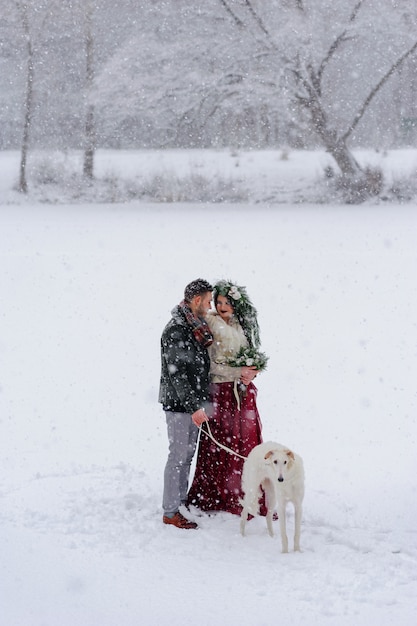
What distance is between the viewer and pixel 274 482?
493cm

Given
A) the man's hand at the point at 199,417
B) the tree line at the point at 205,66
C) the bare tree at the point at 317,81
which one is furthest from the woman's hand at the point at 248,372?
the bare tree at the point at 317,81

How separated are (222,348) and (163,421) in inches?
120

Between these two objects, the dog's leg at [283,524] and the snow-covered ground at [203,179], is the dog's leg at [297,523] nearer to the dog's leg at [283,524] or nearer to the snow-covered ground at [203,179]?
the dog's leg at [283,524]

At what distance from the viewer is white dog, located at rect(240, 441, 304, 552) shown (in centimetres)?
486

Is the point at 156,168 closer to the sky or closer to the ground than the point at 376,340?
closer to the sky

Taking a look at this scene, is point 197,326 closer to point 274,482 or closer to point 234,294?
point 234,294

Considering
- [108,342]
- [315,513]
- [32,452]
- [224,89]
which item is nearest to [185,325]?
[315,513]

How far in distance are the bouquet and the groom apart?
176mm

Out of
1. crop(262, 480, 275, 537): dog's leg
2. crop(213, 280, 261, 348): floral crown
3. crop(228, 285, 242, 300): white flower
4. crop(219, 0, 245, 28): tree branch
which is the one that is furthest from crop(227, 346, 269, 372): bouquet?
crop(219, 0, 245, 28): tree branch

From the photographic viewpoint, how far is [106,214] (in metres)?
19.1

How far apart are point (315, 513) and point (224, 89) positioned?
17.8 meters

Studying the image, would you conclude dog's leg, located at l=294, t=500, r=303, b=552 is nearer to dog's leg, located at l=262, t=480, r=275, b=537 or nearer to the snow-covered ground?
dog's leg, located at l=262, t=480, r=275, b=537

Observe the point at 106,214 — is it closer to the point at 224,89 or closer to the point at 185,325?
the point at 224,89

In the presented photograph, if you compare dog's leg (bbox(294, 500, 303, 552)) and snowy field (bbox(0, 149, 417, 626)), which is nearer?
snowy field (bbox(0, 149, 417, 626))
